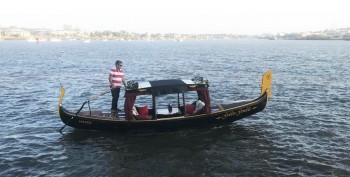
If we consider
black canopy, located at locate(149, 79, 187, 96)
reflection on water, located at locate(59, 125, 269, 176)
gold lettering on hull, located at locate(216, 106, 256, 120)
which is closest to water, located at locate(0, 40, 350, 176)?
reflection on water, located at locate(59, 125, 269, 176)

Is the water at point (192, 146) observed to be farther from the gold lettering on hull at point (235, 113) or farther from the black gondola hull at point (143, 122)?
the gold lettering on hull at point (235, 113)

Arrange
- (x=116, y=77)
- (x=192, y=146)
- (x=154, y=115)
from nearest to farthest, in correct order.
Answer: (x=192, y=146), (x=154, y=115), (x=116, y=77)

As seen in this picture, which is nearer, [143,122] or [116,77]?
[143,122]

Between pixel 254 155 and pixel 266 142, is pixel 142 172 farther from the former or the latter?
pixel 266 142

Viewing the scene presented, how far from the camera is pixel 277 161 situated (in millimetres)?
15211

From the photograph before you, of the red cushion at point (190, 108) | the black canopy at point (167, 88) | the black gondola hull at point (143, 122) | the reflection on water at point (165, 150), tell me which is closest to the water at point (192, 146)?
the reflection on water at point (165, 150)

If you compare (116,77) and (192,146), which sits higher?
(116,77)

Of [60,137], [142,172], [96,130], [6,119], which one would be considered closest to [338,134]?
[142,172]

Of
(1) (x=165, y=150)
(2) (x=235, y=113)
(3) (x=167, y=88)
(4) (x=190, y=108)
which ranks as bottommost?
(1) (x=165, y=150)

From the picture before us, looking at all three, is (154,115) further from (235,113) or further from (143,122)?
(235,113)

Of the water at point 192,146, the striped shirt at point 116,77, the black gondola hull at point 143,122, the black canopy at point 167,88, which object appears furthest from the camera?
the striped shirt at point 116,77

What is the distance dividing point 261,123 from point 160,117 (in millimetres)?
6458

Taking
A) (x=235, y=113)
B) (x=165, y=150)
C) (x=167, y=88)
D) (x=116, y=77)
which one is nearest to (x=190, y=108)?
(x=167, y=88)

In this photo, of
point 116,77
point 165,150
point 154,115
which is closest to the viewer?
point 165,150
